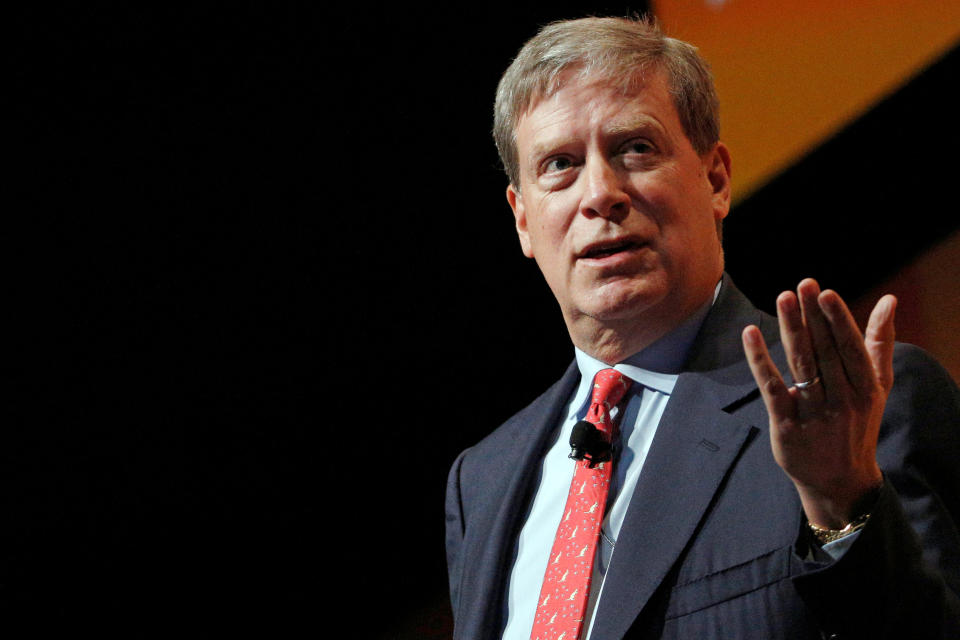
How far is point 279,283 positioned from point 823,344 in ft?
5.51

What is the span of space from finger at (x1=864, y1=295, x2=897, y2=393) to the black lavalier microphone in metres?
0.55

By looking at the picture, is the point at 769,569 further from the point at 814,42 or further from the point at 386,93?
the point at 386,93

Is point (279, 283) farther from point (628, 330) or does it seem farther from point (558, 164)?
point (628, 330)

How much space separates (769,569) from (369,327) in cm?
148

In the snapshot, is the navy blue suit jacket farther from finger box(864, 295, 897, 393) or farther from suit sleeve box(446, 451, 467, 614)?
suit sleeve box(446, 451, 467, 614)

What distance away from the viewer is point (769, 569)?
1.24m

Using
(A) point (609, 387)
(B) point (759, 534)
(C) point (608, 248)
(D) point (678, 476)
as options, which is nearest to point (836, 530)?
(B) point (759, 534)

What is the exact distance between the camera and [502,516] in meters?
1.72

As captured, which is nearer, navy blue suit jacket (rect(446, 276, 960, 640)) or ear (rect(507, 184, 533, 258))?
navy blue suit jacket (rect(446, 276, 960, 640))

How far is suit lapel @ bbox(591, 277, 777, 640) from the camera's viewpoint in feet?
4.31

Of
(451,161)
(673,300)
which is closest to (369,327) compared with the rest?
(451,161)

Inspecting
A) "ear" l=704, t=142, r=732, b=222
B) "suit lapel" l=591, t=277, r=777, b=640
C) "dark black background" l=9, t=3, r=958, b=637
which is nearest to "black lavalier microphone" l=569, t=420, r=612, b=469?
"suit lapel" l=591, t=277, r=777, b=640

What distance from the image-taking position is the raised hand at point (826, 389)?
3.36ft

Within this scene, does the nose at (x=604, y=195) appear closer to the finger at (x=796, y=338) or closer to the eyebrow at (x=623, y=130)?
the eyebrow at (x=623, y=130)
